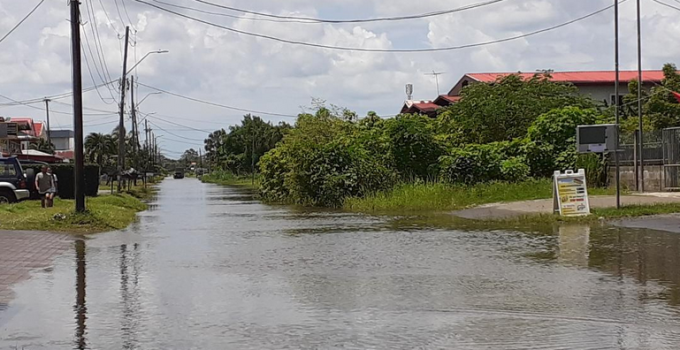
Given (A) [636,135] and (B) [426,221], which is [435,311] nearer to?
(B) [426,221]

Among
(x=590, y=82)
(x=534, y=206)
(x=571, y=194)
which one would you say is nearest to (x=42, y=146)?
(x=590, y=82)

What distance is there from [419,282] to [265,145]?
285 ft

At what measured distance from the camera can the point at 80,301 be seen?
9.80 m

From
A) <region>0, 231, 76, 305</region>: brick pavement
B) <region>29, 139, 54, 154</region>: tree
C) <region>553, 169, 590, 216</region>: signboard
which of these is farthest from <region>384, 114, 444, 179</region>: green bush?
<region>29, 139, 54, 154</region>: tree

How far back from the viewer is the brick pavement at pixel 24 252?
38.0 feet

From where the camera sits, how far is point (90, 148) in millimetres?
86688

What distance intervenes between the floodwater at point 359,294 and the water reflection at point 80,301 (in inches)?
0.9

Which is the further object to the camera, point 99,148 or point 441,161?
point 99,148

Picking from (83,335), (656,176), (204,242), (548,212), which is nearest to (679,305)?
(83,335)

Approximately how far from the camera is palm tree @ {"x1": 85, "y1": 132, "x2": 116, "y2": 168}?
85156 mm

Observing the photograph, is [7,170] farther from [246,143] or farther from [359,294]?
[246,143]

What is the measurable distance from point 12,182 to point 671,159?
23881mm

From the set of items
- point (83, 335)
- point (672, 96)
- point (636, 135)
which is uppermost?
point (672, 96)

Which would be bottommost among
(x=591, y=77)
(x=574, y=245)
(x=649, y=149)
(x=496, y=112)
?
(x=574, y=245)
